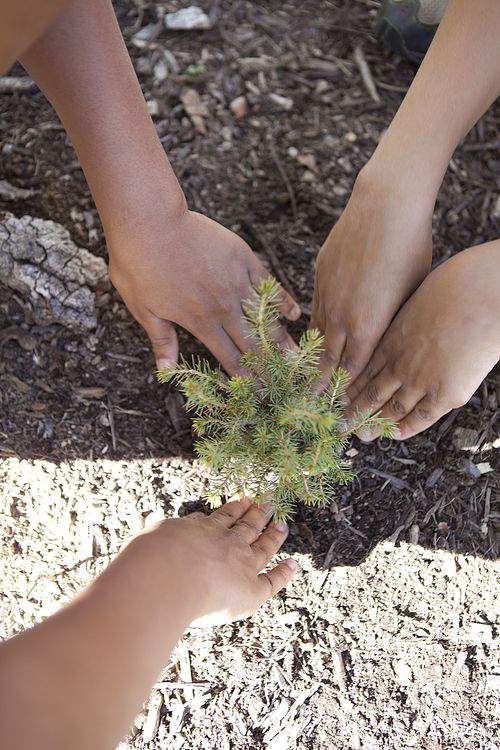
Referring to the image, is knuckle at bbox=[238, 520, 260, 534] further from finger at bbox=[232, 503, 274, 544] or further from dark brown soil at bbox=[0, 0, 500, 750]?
dark brown soil at bbox=[0, 0, 500, 750]

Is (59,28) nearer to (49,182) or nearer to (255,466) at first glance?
(49,182)

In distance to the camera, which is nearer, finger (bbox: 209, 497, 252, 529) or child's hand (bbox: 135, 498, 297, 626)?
child's hand (bbox: 135, 498, 297, 626)

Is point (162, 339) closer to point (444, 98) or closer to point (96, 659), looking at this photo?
point (96, 659)

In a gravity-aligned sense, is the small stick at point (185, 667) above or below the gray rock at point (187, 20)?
below

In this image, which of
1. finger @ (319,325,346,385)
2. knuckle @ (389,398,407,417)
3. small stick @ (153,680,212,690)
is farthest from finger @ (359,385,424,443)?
small stick @ (153,680,212,690)

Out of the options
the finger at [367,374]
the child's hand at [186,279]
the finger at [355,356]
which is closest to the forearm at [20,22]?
the child's hand at [186,279]

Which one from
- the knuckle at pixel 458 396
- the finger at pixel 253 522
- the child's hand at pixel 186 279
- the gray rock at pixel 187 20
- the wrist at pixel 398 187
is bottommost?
the finger at pixel 253 522

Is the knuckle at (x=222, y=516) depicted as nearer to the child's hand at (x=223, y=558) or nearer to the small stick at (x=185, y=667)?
the child's hand at (x=223, y=558)
